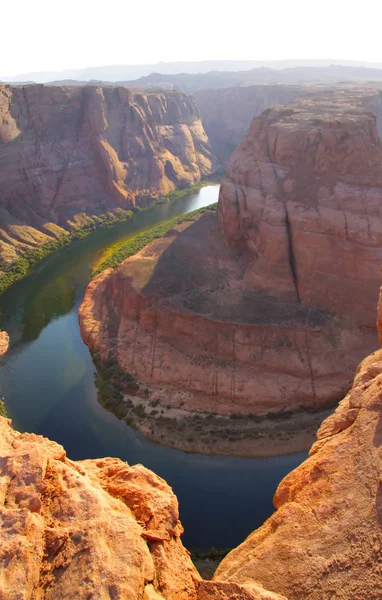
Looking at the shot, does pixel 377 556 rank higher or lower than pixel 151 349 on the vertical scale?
higher

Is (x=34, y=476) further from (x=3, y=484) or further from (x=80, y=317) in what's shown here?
(x=80, y=317)

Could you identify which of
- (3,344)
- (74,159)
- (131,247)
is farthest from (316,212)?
(74,159)

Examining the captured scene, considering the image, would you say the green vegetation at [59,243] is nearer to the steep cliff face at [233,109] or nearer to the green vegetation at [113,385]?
the green vegetation at [113,385]

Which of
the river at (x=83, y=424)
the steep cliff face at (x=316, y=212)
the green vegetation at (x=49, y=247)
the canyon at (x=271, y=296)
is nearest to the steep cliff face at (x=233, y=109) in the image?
the green vegetation at (x=49, y=247)

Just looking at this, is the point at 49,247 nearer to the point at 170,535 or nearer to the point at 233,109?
the point at 170,535

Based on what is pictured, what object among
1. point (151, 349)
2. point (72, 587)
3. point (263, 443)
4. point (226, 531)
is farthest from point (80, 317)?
point (72, 587)

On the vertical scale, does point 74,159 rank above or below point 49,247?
above
